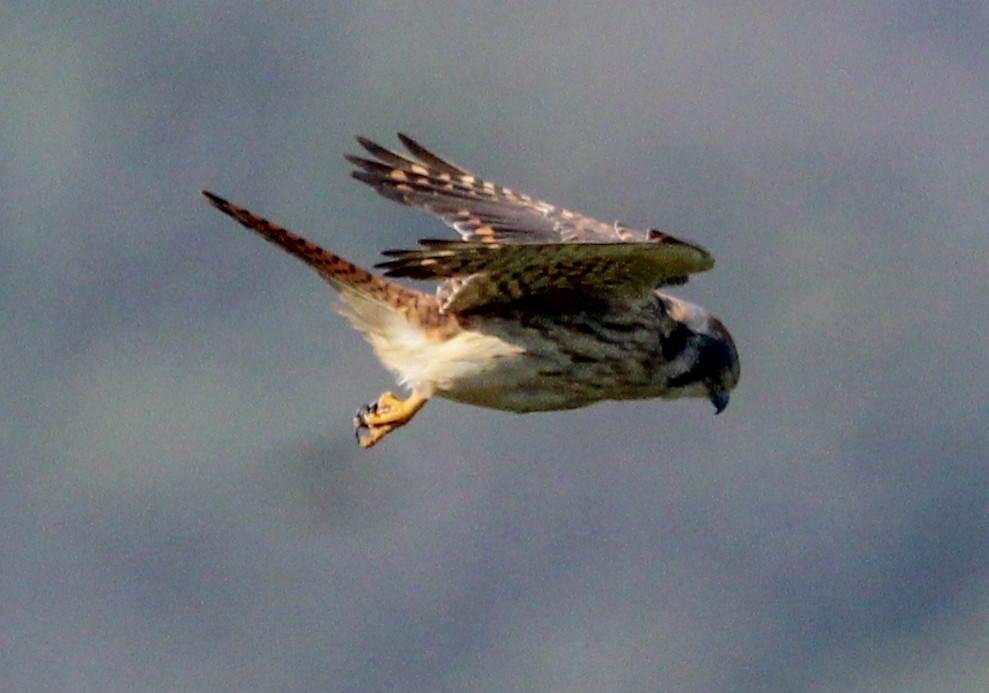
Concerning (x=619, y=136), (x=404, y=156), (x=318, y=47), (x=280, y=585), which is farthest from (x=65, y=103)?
(x=404, y=156)

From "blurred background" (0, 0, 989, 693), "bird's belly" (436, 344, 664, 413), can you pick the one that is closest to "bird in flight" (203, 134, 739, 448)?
"bird's belly" (436, 344, 664, 413)

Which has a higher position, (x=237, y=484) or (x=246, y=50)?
(x=246, y=50)

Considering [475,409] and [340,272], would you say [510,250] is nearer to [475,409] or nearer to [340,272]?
[340,272]

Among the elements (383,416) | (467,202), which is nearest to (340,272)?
(383,416)

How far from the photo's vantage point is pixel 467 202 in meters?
10.5

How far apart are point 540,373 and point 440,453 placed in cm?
8558

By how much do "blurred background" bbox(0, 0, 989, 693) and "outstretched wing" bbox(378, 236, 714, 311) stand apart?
66355 millimetres

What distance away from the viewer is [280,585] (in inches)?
3339

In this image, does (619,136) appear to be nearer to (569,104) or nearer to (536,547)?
(569,104)

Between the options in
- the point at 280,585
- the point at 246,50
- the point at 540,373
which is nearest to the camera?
the point at 540,373

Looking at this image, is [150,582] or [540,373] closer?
[540,373]

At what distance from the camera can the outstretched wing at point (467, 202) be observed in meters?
10.1

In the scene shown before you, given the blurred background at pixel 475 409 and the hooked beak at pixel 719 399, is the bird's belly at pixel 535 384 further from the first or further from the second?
the blurred background at pixel 475 409

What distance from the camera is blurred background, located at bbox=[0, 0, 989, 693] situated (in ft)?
286
